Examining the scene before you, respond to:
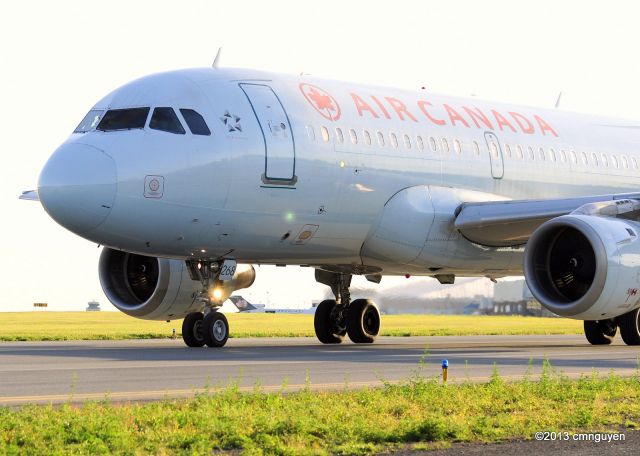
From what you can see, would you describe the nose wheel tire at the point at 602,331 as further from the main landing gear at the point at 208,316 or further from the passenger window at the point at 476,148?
the main landing gear at the point at 208,316

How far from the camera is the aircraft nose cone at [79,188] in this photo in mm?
19453

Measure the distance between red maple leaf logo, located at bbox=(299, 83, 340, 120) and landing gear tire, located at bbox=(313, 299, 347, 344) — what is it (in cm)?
587

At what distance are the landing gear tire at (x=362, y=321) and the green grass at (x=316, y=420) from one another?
13.8m

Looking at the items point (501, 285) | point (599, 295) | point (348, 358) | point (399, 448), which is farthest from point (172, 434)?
point (501, 285)

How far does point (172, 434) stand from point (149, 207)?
1086 centimetres

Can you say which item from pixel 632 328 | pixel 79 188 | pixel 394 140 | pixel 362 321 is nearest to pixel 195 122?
pixel 79 188

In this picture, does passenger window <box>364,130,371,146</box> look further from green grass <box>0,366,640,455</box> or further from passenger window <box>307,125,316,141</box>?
green grass <box>0,366,640,455</box>

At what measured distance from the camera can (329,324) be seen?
27516 mm

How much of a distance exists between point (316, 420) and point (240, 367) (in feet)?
21.9

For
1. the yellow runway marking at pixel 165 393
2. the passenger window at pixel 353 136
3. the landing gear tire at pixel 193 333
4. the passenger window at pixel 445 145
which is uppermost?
the passenger window at pixel 445 145

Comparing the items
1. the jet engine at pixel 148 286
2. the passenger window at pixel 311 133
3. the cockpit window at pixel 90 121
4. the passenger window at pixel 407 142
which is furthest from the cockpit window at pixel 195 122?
the passenger window at pixel 407 142

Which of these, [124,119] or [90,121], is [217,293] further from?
[90,121]

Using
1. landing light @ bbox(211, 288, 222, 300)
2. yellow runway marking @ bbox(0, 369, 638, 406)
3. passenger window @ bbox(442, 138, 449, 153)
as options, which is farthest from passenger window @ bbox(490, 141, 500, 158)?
yellow runway marking @ bbox(0, 369, 638, 406)

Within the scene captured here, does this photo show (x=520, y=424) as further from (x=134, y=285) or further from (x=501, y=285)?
(x=501, y=285)
